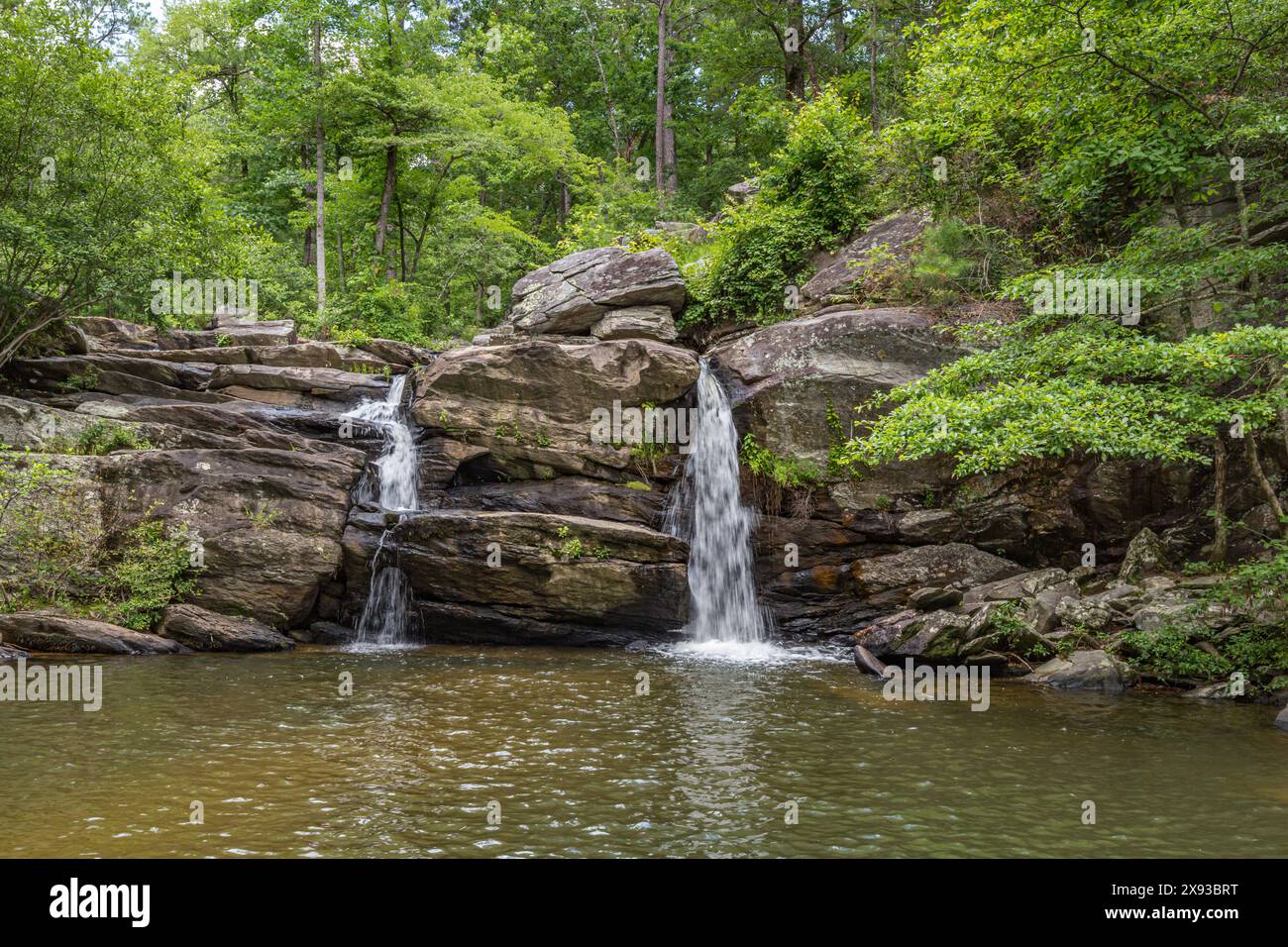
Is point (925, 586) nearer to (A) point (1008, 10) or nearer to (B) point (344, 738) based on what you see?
(A) point (1008, 10)

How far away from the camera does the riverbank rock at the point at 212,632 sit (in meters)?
13.8

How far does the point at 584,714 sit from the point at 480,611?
20.1ft

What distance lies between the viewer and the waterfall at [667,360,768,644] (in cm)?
1573

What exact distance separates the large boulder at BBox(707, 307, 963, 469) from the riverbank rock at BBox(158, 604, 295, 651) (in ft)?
31.7

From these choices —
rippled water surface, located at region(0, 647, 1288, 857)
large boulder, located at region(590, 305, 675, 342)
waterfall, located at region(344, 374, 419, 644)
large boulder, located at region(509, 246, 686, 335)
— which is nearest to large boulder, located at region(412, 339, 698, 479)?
waterfall, located at region(344, 374, 419, 644)

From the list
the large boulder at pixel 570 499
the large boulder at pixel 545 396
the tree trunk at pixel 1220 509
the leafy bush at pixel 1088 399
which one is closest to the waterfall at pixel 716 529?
the large boulder at pixel 570 499

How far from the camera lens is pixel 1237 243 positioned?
40.0 feet

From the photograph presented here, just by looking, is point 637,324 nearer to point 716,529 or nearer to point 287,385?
point 716,529

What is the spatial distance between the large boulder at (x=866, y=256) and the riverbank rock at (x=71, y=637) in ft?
48.1

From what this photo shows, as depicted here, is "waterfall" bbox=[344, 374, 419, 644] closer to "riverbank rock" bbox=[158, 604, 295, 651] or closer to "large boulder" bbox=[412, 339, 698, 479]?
"large boulder" bbox=[412, 339, 698, 479]

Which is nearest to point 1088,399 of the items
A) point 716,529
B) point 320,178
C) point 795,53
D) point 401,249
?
point 716,529

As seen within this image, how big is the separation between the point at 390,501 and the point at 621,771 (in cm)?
1072

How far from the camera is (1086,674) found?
11352 millimetres
